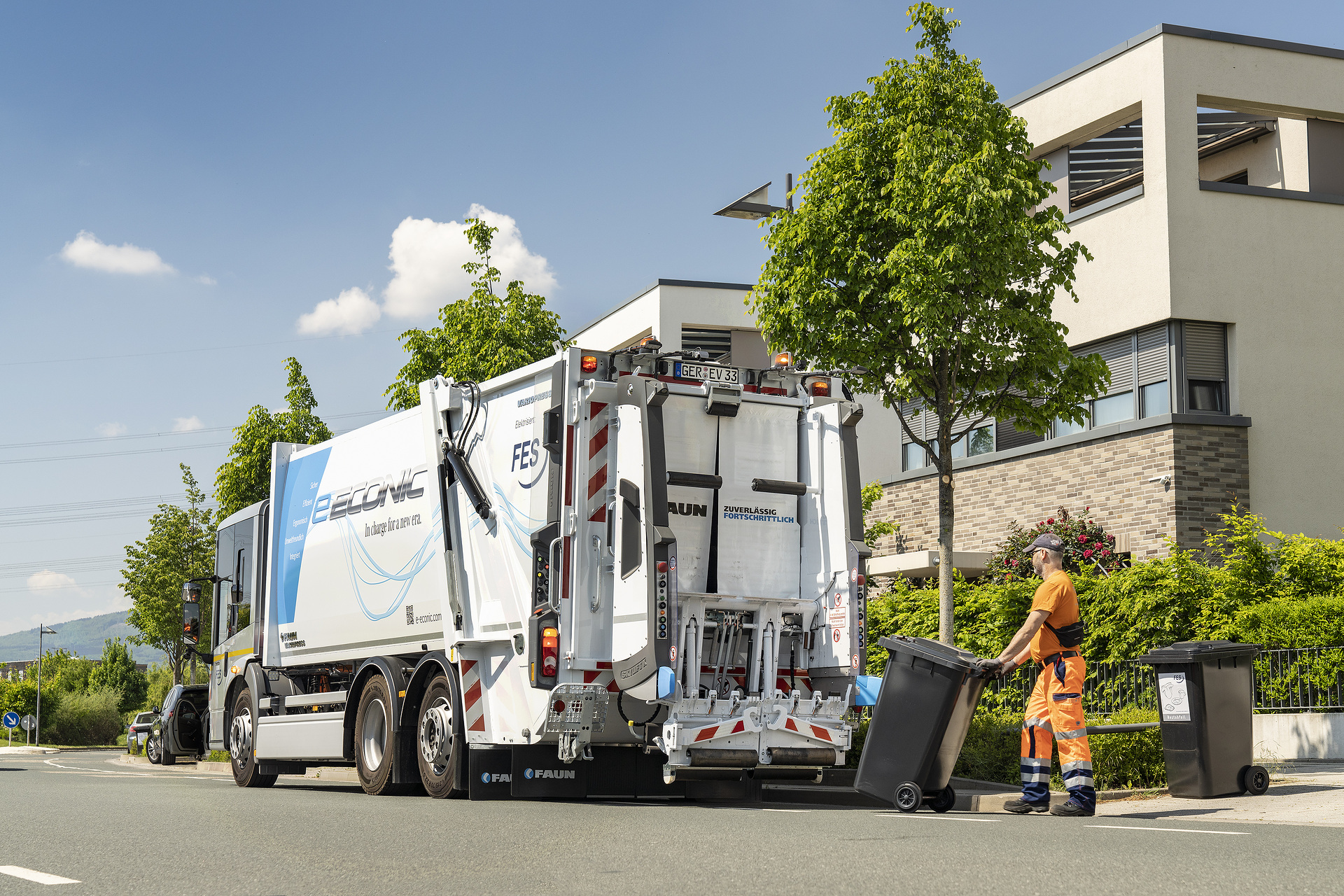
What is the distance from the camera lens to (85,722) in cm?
6938

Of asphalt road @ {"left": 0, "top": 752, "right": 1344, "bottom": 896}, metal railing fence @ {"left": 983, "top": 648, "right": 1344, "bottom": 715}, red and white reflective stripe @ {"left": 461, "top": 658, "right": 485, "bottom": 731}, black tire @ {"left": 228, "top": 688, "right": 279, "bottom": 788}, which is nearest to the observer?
asphalt road @ {"left": 0, "top": 752, "right": 1344, "bottom": 896}

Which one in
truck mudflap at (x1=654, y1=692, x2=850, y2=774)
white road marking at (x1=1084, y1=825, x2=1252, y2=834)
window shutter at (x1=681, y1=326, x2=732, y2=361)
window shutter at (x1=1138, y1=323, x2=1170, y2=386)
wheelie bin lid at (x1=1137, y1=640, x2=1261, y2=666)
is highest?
window shutter at (x1=681, y1=326, x2=732, y2=361)

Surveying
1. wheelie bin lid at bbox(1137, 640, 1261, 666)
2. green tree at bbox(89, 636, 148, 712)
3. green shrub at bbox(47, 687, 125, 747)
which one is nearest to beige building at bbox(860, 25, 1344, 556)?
wheelie bin lid at bbox(1137, 640, 1261, 666)

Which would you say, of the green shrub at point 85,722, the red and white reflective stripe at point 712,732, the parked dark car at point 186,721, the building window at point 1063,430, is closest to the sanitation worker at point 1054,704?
the red and white reflective stripe at point 712,732

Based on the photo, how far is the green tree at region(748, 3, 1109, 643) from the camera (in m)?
14.1

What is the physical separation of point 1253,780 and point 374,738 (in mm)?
6945

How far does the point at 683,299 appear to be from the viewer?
3173cm

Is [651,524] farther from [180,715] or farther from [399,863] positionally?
[180,715]

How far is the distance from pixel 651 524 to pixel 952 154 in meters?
6.64

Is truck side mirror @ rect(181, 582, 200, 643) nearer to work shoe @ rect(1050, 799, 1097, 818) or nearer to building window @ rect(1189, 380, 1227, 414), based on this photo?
work shoe @ rect(1050, 799, 1097, 818)

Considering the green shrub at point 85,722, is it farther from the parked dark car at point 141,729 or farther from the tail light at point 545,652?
the tail light at point 545,652

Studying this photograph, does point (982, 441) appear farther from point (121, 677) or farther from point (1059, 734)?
point (121, 677)

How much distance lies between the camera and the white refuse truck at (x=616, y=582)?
9633mm

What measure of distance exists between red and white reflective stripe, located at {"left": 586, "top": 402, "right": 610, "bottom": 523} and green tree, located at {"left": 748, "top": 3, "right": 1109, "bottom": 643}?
16.7 ft
